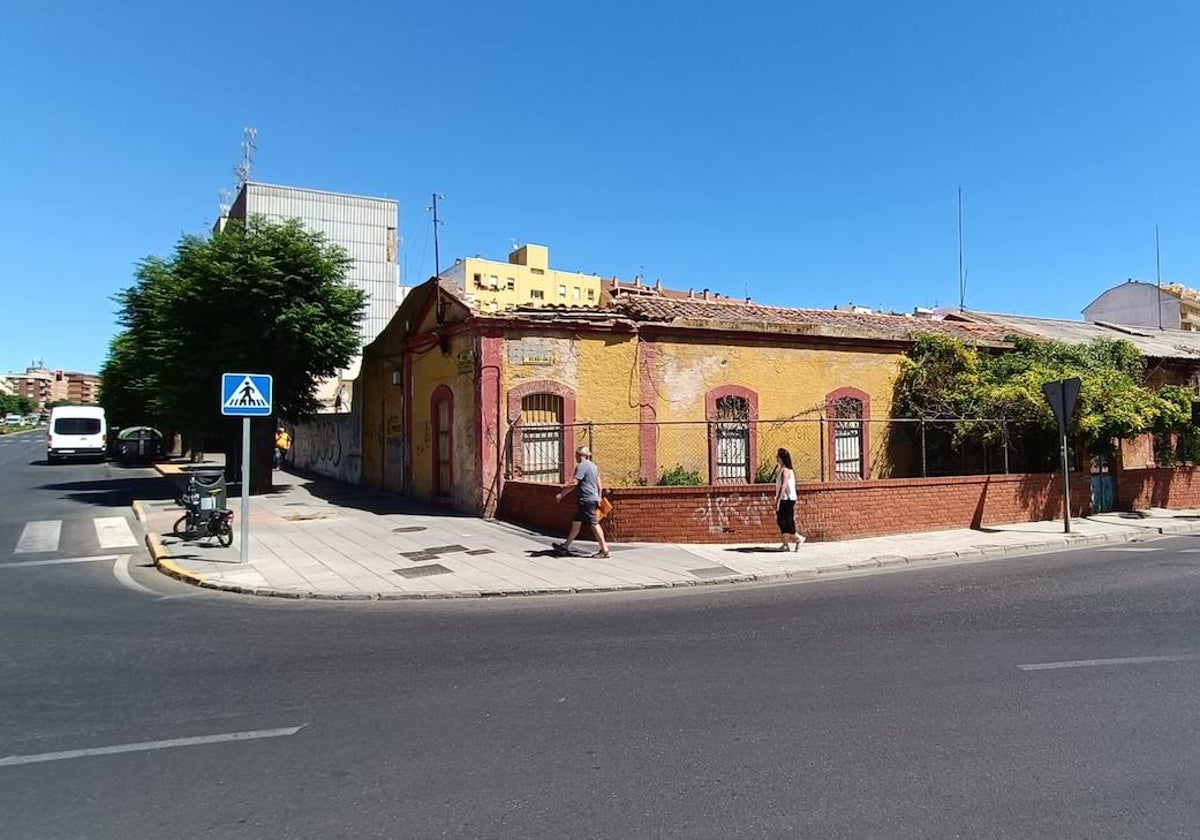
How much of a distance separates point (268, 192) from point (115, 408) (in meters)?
25.7

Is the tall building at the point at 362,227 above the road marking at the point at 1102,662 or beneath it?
above

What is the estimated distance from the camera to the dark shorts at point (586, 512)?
12.3 m

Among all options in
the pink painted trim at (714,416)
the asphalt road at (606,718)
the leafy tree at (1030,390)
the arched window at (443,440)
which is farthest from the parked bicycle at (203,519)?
the leafy tree at (1030,390)

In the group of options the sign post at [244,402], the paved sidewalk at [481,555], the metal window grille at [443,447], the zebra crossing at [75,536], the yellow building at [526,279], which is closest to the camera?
the paved sidewalk at [481,555]

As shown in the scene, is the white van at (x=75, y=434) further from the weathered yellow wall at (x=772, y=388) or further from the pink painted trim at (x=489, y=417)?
the weathered yellow wall at (x=772, y=388)

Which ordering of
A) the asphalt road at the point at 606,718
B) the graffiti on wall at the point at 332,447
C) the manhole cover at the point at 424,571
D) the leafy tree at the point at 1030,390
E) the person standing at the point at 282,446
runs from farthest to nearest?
the person standing at the point at 282,446 < the graffiti on wall at the point at 332,447 < the leafy tree at the point at 1030,390 < the manhole cover at the point at 424,571 < the asphalt road at the point at 606,718

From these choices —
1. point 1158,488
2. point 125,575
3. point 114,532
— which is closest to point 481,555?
point 125,575

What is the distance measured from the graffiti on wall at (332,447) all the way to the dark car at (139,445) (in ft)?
37.7

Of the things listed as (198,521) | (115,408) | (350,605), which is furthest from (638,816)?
(115,408)

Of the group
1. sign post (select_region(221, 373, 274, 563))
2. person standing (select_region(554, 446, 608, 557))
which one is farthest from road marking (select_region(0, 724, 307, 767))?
person standing (select_region(554, 446, 608, 557))

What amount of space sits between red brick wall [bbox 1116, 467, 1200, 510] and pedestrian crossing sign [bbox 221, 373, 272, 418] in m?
19.3

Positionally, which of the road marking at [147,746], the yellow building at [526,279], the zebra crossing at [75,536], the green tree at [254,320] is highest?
the yellow building at [526,279]

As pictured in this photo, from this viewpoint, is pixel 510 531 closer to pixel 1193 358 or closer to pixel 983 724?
pixel 983 724

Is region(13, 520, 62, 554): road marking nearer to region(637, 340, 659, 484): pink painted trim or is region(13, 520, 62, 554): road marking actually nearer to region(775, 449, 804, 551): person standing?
region(637, 340, 659, 484): pink painted trim
